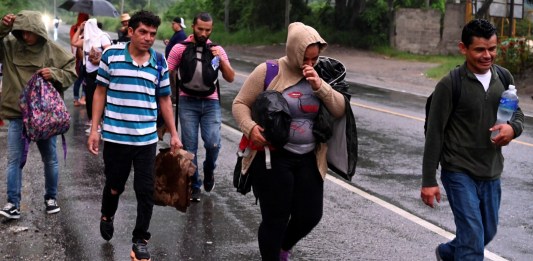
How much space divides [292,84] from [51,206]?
3.10 m

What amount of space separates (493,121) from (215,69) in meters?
3.31

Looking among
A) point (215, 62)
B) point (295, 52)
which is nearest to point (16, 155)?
point (215, 62)

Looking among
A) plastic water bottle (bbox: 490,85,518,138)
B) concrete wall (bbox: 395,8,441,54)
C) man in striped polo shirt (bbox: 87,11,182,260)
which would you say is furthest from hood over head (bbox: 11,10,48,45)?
concrete wall (bbox: 395,8,441,54)

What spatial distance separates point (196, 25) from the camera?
7.54 m

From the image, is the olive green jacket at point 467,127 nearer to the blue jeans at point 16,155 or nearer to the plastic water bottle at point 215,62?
the plastic water bottle at point 215,62

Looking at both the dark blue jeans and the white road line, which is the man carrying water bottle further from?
the dark blue jeans

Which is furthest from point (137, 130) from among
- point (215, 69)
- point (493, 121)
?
point (493, 121)

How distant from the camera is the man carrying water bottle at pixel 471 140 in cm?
476

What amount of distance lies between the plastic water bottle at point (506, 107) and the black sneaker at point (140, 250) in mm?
2554

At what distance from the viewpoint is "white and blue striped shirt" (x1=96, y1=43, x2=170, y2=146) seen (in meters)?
5.85

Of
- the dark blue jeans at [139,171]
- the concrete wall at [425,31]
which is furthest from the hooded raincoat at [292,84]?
the concrete wall at [425,31]

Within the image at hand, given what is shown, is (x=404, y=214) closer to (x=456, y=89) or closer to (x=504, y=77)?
(x=504, y=77)

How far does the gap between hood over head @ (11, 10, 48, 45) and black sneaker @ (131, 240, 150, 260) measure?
2112mm

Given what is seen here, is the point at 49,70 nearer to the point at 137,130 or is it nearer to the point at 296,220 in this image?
the point at 137,130
